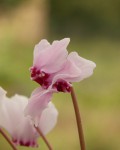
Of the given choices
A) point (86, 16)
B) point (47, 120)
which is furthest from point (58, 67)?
point (86, 16)

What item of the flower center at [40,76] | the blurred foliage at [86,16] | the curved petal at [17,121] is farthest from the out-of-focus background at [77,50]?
the flower center at [40,76]

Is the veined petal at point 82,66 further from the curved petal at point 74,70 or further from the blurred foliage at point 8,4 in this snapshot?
the blurred foliage at point 8,4

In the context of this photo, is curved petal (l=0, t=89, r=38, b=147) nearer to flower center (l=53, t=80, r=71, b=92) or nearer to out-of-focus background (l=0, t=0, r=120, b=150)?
flower center (l=53, t=80, r=71, b=92)

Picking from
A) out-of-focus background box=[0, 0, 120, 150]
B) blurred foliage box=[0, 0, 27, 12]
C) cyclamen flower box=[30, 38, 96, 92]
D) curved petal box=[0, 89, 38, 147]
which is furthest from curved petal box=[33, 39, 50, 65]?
blurred foliage box=[0, 0, 27, 12]

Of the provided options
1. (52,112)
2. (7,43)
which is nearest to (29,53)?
(7,43)

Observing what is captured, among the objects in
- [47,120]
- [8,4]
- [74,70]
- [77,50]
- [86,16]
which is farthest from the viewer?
[86,16]

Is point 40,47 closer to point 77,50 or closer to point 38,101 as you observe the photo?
point 38,101
